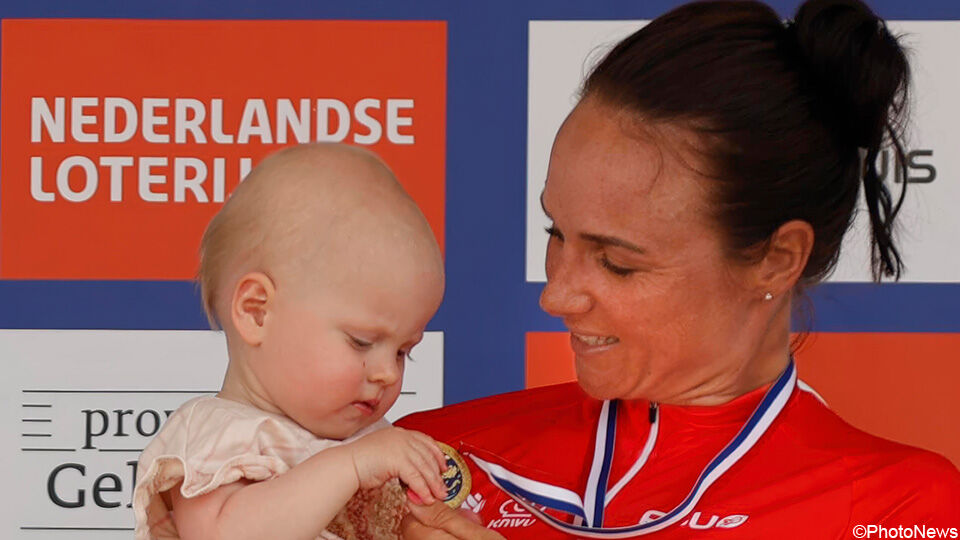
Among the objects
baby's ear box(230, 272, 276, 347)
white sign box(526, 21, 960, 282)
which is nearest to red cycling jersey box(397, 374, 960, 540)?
baby's ear box(230, 272, 276, 347)

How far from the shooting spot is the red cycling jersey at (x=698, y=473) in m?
1.53

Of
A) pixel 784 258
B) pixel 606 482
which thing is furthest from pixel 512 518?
pixel 784 258

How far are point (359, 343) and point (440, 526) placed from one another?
22 centimetres

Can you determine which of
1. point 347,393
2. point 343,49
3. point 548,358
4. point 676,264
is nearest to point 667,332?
point 676,264

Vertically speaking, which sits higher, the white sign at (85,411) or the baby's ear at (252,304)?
the baby's ear at (252,304)

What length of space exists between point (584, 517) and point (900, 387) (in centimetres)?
89

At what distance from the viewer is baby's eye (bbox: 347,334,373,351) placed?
1456 mm

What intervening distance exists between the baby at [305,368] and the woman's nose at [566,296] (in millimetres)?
134

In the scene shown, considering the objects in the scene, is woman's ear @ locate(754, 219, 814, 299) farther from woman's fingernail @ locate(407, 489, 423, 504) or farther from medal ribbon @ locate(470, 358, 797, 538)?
woman's fingernail @ locate(407, 489, 423, 504)

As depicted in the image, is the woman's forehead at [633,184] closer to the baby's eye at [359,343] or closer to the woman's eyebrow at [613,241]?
the woman's eyebrow at [613,241]

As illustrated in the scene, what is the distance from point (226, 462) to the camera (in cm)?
136

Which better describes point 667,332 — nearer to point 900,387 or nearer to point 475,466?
point 475,466

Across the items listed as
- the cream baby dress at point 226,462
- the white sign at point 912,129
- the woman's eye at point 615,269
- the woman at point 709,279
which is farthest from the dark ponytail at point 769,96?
the white sign at point 912,129

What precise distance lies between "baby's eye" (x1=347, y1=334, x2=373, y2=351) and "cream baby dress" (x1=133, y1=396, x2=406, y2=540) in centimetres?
11
